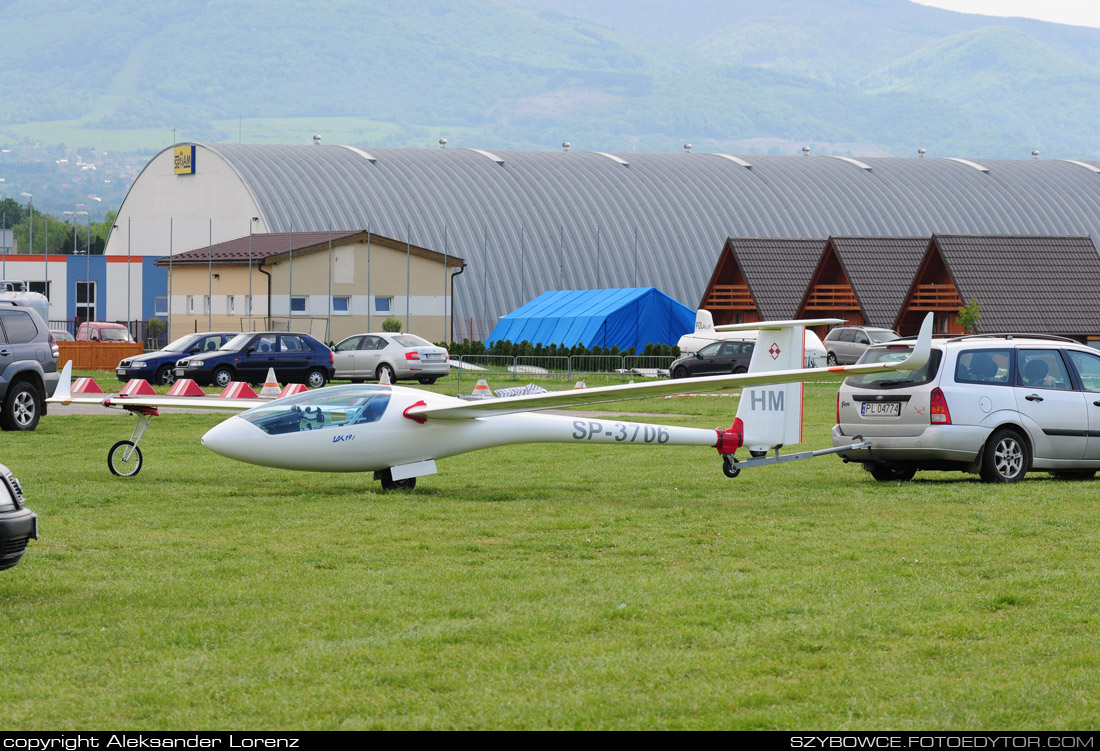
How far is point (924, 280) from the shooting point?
173 feet

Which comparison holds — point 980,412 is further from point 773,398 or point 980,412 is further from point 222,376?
point 222,376

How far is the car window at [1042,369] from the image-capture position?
15820 millimetres

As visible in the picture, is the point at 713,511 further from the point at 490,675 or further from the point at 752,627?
the point at 490,675

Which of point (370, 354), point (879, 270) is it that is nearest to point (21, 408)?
point (370, 354)

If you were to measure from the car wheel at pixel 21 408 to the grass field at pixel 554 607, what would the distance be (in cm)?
814

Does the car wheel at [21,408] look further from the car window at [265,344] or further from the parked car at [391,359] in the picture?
the parked car at [391,359]

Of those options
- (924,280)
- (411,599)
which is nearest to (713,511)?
(411,599)

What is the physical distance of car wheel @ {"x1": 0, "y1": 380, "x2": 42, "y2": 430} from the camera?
22625 millimetres

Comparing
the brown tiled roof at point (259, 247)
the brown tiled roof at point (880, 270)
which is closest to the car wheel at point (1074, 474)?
the brown tiled roof at point (259, 247)

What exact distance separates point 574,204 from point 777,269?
11.8 meters

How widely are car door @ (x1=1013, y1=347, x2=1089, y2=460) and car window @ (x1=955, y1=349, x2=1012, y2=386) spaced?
140 mm

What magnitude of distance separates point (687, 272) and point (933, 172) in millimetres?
17457

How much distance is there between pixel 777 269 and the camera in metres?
56.7

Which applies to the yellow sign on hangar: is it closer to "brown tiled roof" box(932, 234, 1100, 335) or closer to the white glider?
"brown tiled roof" box(932, 234, 1100, 335)
